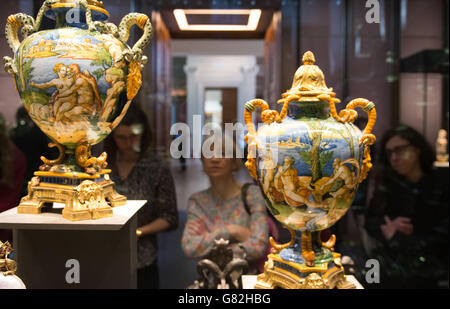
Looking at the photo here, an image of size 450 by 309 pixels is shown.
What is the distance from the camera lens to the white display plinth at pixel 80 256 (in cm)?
164

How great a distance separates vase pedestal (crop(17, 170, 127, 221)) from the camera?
153 cm

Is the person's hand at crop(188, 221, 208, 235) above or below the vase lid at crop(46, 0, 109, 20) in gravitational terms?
below

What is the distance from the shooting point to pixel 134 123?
2.16 metres

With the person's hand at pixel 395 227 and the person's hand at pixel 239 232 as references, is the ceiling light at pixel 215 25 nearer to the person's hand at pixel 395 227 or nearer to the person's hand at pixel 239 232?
the person's hand at pixel 239 232

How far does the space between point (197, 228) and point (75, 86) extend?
3.16 feet

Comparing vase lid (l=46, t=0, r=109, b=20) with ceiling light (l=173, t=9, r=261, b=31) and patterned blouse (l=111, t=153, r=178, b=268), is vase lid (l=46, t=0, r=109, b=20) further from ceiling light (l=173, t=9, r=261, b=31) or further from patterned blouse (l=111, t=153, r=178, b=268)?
patterned blouse (l=111, t=153, r=178, b=268)

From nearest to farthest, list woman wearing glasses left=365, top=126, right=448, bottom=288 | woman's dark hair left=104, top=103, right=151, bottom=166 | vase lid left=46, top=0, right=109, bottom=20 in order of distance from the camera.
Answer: vase lid left=46, top=0, right=109, bottom=20
woman's dark hair left=104, top=103, right=151, bottom=166
woman wearing glasses left=365, top=126, right=448, bottom=288

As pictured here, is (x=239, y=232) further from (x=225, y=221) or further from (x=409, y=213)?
(x=409, y=213)

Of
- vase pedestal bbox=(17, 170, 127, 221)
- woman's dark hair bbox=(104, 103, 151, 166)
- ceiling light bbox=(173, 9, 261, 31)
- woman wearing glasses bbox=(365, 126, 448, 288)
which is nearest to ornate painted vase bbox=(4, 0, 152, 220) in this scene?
vase pedestal bbox=(17, 170, 127, 221)

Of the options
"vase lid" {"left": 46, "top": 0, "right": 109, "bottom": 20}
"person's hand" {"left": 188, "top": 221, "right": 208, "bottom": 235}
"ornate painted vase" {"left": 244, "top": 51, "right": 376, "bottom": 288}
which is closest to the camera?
"ornate painted vase" {"left": 244, "top": 51, "right": 376, "bottom": 288}

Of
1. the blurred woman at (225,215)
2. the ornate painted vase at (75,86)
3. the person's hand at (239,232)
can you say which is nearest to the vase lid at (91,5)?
the ornate painted vase at (75,86)

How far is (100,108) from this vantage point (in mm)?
1573

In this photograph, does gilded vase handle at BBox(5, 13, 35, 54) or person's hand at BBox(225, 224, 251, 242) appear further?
person's hand at BBox(225, 224, 251, 242)

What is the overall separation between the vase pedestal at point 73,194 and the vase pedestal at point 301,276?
0.66 m
